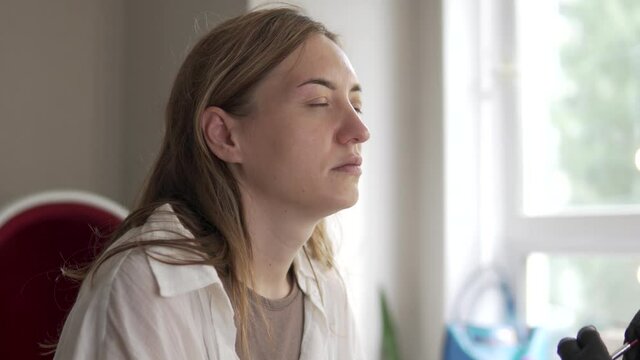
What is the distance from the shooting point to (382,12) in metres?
1.99

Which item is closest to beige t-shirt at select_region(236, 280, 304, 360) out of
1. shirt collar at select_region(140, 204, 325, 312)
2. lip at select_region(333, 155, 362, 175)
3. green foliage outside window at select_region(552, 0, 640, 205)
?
shirt collar at select_region(140, 204, 325, 312)

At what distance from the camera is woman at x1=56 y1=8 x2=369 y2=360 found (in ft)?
3.67

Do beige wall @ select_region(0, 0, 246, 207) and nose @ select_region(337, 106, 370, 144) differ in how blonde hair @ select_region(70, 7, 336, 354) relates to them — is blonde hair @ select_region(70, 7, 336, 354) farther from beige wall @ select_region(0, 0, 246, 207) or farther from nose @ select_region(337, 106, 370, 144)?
beige wall @ select_region(0, 0, 246, 207)

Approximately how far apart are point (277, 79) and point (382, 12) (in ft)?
2.84

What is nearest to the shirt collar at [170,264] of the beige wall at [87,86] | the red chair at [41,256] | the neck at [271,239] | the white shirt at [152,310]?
the white shirt at [152,310]

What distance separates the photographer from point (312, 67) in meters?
1.21

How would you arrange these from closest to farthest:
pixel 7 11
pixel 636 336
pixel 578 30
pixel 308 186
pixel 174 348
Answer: pixel 636 336 → pixel 174 348 → pixel 308 186 → pixel 7 11 → pixel 578 30

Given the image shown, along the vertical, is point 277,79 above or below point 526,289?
above

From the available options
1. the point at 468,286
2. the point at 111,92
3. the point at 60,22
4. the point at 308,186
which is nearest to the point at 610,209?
the point at 468,286

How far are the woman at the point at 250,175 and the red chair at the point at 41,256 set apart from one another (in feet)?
1.09

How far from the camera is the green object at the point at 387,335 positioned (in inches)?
76.0

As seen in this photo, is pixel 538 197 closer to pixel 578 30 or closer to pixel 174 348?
pixel 578 30

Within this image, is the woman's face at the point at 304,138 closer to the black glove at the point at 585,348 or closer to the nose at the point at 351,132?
the nose at the point at 351,132

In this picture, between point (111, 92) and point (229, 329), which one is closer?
point (229, 329)
